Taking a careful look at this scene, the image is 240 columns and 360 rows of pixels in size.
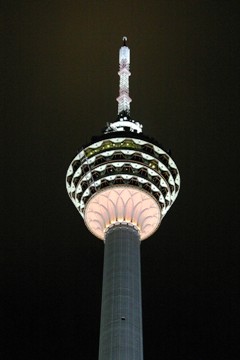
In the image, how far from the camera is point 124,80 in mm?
62625

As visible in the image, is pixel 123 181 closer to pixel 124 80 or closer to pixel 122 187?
pixel 122 187

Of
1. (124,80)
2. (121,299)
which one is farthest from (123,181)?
(124,80)

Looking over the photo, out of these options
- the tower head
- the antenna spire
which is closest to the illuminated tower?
the tower head

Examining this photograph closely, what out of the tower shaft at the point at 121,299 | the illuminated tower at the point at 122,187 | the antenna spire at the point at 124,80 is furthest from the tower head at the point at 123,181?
the antenna spire at the point at 124,80

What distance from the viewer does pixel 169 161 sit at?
54.9 m

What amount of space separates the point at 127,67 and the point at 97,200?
16.4 meters

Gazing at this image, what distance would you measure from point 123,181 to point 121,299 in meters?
11.6

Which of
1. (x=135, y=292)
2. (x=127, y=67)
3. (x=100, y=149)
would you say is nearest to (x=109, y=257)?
(x=135, y=292)

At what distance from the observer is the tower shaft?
42625 mm

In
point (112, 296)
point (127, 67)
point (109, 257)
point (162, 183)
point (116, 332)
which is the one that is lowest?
point (116, 332)

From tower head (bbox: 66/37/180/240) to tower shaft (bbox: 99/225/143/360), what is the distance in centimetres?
219

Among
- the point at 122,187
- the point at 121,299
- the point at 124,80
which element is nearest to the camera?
the point at 121,299

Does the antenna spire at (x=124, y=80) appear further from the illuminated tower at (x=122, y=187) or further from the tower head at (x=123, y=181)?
the tower head at (x=123, y=181)

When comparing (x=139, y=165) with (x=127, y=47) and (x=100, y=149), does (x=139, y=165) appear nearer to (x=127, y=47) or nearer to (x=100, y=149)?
(x=100, y=149)
